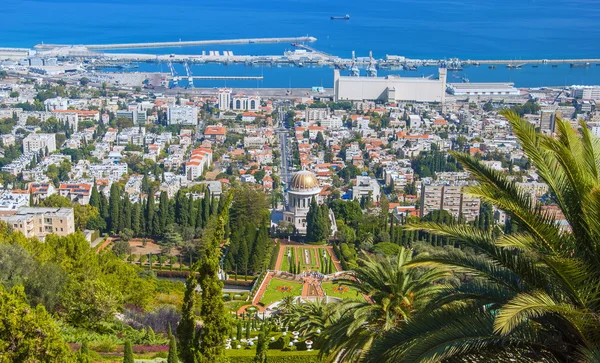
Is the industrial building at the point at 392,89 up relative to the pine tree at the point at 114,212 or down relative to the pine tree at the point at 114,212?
up

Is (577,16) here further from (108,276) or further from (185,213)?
(108,276)

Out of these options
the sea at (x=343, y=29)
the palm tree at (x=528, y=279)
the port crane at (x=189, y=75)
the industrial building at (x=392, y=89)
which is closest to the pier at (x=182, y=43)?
the sea at (x=343, y=29)

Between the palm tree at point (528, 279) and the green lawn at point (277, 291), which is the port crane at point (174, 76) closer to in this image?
the green lawn at point (277, 291)

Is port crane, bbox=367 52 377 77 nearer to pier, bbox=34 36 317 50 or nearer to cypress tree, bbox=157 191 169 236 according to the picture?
pier, bbox=34 36 317 50

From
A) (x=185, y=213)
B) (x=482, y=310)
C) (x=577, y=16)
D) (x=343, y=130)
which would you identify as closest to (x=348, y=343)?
(x=482, y=310)

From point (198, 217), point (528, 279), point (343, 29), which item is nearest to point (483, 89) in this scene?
point (198, 217)

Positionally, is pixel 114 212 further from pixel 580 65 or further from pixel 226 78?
pixel 580 65
